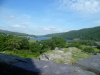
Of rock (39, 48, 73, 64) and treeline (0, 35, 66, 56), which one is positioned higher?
rock (39, 48, 73, 64)

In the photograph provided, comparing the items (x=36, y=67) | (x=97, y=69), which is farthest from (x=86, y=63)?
(x=36, y=67)

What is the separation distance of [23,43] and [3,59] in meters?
74.7

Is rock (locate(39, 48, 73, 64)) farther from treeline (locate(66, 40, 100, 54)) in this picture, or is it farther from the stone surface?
treeline (locate(66, 40, 100, 54))

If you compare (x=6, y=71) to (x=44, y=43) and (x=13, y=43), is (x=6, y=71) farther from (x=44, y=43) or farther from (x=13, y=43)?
(x=44, y=43)

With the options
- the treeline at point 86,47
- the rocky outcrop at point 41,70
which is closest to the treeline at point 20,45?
the treeline at point 86,47

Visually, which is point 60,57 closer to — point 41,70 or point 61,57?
→ point 61,57

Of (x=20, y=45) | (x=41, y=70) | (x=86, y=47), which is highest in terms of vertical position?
(x=41, y=70)

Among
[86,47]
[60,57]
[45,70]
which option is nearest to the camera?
[45,70]

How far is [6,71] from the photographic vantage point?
2.64 meters

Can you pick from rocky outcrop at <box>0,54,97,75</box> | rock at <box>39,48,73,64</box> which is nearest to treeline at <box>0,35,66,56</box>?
rock at <box>39,48,73,64</box>

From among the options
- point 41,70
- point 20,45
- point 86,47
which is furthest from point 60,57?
point 86,47

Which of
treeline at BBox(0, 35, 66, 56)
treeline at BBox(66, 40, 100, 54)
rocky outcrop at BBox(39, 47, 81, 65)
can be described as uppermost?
rocky outcrop at BBox(39, 47, 81, 65)

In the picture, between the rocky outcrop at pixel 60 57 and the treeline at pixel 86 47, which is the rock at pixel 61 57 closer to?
the rocky outcrop at pixel 60 57

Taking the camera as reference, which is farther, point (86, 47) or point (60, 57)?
point (86, 47)
